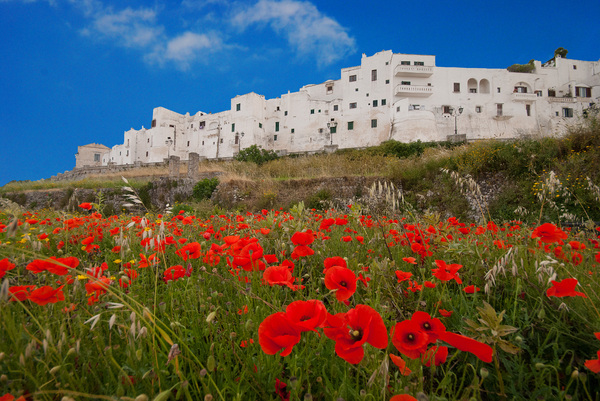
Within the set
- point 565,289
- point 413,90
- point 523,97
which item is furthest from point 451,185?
point 523,97

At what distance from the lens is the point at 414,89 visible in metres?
30.5

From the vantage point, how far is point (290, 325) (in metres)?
0.66

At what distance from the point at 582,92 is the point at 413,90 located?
20564 mm

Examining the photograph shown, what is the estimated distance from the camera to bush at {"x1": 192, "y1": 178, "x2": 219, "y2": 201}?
13.4 metres

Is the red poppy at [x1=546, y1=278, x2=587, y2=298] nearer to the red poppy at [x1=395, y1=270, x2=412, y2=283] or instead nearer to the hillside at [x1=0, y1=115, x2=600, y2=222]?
Answer: the red poppy at [x1=395, y1=270, x2=412, y2=283]

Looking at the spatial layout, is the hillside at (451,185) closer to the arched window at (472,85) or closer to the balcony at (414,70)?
the balcony at (414,70)

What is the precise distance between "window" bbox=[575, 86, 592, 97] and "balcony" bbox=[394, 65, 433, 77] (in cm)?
1774

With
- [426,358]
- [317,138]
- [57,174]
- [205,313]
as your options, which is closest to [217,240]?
[205,313]

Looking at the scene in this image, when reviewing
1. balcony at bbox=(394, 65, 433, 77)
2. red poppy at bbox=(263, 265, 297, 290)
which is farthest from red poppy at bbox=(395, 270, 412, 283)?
balcony at bbox=(394, 65, 433, 77)

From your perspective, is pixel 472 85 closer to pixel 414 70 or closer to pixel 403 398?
pixel 414 70

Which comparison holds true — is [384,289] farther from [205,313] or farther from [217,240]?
[217,240]

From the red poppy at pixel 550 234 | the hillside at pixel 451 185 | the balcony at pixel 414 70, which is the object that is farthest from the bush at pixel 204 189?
the balcony at pixel 414 70

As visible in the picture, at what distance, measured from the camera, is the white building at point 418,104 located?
1202 inches

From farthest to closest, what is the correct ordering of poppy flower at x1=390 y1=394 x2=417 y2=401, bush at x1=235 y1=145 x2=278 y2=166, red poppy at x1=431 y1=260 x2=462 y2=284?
bush at x1=235 y1=145 x2=278 y2=166 < red poppy at x1=431 y1=260 x2=462 y2=284 < poppy flower at x1=390 y1=394 x2=417 y2=401
